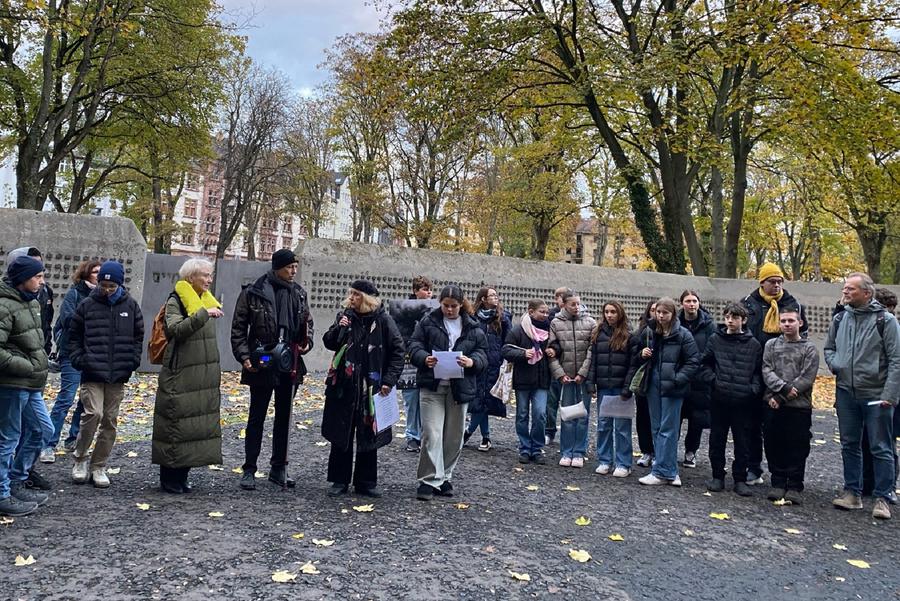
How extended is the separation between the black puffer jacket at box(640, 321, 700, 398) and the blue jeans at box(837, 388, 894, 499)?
1.26 meters

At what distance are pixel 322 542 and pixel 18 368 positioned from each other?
7.50 ft

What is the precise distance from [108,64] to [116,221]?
856 cm

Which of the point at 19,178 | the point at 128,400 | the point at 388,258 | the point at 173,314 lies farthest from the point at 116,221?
the point at 19,178

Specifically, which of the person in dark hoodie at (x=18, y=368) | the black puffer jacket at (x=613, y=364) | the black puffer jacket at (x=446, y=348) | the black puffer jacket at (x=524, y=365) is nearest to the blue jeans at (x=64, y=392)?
the person in dark hoodie at (x=18, y=368)

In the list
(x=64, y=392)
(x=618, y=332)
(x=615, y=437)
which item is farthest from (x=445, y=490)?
(x=64, y=392)

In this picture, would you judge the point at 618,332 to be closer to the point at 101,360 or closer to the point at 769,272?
the point at 769,272

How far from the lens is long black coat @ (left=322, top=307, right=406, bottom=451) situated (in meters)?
5.19

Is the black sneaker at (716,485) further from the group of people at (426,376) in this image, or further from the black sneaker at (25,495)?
the black sneaker at (25,495)

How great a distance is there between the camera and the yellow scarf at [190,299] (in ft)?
16.3

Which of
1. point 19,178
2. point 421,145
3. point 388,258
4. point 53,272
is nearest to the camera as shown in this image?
point 53,272

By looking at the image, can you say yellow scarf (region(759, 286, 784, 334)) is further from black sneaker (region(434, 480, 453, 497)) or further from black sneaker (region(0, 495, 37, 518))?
black sneaker (region(0, 495, 37, 518))

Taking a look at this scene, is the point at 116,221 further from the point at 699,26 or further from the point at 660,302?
the point at 699,26

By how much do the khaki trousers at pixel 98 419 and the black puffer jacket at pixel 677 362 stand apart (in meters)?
4.71

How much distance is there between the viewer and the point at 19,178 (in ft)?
53.6
